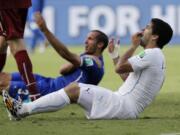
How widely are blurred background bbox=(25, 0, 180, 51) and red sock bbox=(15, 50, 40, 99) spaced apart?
1403cm

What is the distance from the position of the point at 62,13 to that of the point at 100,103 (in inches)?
584

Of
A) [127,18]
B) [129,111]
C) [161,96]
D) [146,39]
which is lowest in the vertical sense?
[127,18]

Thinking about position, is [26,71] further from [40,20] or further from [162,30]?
[162,30]

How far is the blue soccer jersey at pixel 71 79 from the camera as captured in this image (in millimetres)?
8819

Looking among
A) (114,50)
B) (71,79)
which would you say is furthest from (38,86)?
(114,50)

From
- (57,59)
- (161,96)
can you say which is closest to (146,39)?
(161,96)

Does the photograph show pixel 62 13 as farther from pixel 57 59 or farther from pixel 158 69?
pixel 158 69

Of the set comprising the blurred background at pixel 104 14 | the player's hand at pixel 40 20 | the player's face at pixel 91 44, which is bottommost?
the blurred background at pixel 104 14

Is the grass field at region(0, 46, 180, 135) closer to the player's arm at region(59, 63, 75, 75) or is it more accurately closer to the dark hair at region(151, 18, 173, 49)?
the player's arm at region(59, 63, 75, 75)

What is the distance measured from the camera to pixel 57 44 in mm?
8375

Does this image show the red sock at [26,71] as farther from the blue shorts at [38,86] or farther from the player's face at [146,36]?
the player's face at [146,36]

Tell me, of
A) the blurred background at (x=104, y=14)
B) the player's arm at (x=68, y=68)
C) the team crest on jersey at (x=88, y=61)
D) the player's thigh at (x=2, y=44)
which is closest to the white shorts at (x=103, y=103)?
the team crest on jersey at (x=88, y=61)

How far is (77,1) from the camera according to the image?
2309 cm

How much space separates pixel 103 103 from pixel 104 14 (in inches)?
586
